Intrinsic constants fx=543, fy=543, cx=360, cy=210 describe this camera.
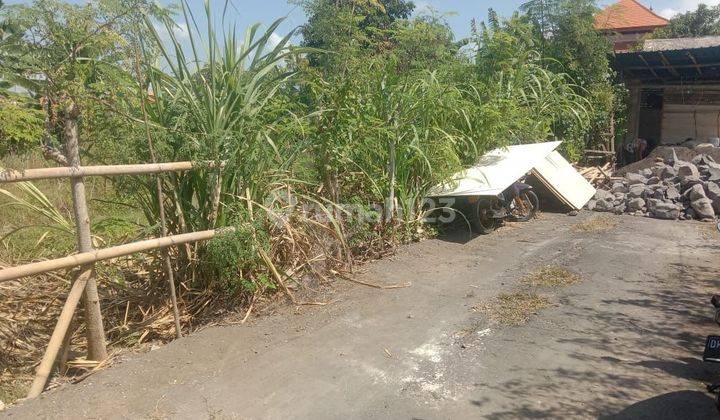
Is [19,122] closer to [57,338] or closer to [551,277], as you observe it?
[57,338]

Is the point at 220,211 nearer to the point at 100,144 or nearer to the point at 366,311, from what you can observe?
the point at 100,144

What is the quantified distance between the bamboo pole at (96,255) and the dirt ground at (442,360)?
719 millimetres

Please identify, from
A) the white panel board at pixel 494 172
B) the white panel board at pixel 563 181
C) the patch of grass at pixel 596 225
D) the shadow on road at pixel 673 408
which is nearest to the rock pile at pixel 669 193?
the white panel board at pixel 563 181

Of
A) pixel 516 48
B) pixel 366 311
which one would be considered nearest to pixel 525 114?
pixel 516 48

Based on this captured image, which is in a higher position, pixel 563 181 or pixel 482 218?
pixel 563 181

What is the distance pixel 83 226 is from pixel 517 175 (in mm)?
4963

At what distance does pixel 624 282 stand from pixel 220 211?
3.68 meters

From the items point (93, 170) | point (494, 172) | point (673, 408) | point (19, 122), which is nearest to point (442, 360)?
point (673, 408)

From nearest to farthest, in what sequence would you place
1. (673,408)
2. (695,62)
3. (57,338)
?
(673,408), (57,338), (695,62)

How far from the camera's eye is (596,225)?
741cm

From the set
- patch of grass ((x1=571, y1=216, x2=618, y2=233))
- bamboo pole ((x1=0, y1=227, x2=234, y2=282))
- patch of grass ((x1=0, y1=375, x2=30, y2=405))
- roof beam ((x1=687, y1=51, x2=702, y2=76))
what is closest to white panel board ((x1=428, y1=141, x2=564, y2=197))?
patch of grass ((x1=571, y1=216, x2=618, y2=233))

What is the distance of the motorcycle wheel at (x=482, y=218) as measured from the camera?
22.2 feet

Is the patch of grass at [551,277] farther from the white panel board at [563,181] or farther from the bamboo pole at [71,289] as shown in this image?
the bamboo pole at [71,289]

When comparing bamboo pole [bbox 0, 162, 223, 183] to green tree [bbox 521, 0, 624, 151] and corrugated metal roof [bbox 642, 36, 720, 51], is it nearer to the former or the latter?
green tree [bbox 521, 0, 624, 151]
